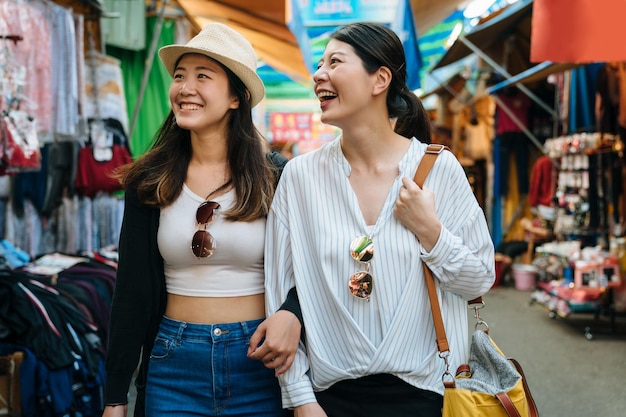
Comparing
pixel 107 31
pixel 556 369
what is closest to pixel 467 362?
pixel 556 369

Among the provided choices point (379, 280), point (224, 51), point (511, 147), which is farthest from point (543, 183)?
point (379, 280)

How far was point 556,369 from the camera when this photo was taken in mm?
5215

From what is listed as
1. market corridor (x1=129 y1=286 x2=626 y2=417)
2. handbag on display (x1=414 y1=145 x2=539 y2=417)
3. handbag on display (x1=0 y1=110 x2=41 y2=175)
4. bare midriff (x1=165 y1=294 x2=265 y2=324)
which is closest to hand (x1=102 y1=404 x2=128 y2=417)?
bare midriff (x1=165 y1=294 x2=265 y2=324)

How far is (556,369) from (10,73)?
459 centimetres

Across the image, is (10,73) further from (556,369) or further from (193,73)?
(556,369)

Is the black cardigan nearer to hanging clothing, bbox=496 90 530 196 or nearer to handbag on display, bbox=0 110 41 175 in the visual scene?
handbag on display, bbox=0 110 41 175

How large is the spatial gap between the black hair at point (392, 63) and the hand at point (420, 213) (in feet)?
1.13

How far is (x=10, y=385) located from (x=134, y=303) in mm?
1467

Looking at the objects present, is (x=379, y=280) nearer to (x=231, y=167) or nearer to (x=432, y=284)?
(x=432, y=284)

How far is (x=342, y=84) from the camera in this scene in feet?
5.95

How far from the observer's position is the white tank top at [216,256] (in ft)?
6.56

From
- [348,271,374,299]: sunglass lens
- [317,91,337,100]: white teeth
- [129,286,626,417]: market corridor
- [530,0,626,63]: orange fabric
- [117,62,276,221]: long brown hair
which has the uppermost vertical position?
[530,0,626,63]: orange fabric

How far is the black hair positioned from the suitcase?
7.33 feet

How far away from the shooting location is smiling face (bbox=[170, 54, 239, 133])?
2072 mm
